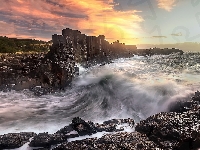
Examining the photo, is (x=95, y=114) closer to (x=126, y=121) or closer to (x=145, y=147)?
(x=126, y=121)

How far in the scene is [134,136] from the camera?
7746 millimetres

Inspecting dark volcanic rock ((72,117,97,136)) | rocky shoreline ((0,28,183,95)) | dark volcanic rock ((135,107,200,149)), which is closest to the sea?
rocky shoreline ((0,28,183,95))

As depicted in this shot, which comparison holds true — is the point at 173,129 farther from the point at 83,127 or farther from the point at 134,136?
the point at 83,127

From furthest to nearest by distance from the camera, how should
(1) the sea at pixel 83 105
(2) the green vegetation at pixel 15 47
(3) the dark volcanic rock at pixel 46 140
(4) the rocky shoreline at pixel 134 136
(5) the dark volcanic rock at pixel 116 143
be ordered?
(2) the green vegetation at pixel 15 47 < (1) the sea at pixel 83 105 < (3) the dark volcanic rock at pixel 46 140 < (4) the rocky shoreline at pixel 134 136 < (5) the dark volcanic rock at pixel 116 143

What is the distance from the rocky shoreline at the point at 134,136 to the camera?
23.7ft

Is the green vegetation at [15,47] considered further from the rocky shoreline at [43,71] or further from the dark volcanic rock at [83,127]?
the dark volcanic rock at [83,127]

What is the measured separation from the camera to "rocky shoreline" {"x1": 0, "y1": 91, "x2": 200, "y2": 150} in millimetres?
7223

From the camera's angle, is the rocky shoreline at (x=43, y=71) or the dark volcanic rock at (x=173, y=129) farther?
the rocky shoreline at (x=43, y=71)

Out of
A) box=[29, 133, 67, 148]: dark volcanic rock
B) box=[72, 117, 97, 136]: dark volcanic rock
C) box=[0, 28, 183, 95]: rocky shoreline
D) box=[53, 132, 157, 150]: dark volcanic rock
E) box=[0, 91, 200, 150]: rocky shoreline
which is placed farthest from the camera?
box=[0, 28, 183, 95]: rocky shoreline

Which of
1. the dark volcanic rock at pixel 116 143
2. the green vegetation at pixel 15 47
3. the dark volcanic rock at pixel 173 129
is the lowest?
the dark volcanic rock at pixel 116 143

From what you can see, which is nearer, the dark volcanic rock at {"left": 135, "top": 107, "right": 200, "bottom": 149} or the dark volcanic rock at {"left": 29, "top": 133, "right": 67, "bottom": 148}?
the dark volcanic rock at {"left": 135, "top": 107, "right": 200, "bottom": 149}

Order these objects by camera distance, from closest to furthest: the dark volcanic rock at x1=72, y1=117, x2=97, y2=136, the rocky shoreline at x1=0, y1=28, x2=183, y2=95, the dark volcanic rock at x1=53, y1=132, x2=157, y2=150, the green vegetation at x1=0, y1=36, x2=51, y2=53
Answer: the dark volcanic rock at x1=53, y1=132, x2=157, y2=150 < the dark volcanic rock at x1=72, y1=117, x2=97, y2=136 < the rocky shoreline at x1=0, y1=28, x2=183, y2=95 < the green vegetation at x1=0, y1=36, x2=51, y2=53

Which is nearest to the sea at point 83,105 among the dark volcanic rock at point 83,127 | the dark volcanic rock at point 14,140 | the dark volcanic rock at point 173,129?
the dark volcanic rock at point 83,127

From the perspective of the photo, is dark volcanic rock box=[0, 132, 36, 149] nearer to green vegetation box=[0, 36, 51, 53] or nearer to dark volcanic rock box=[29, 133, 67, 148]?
dark volcanic rock box=[29, 133, 67, 148]
